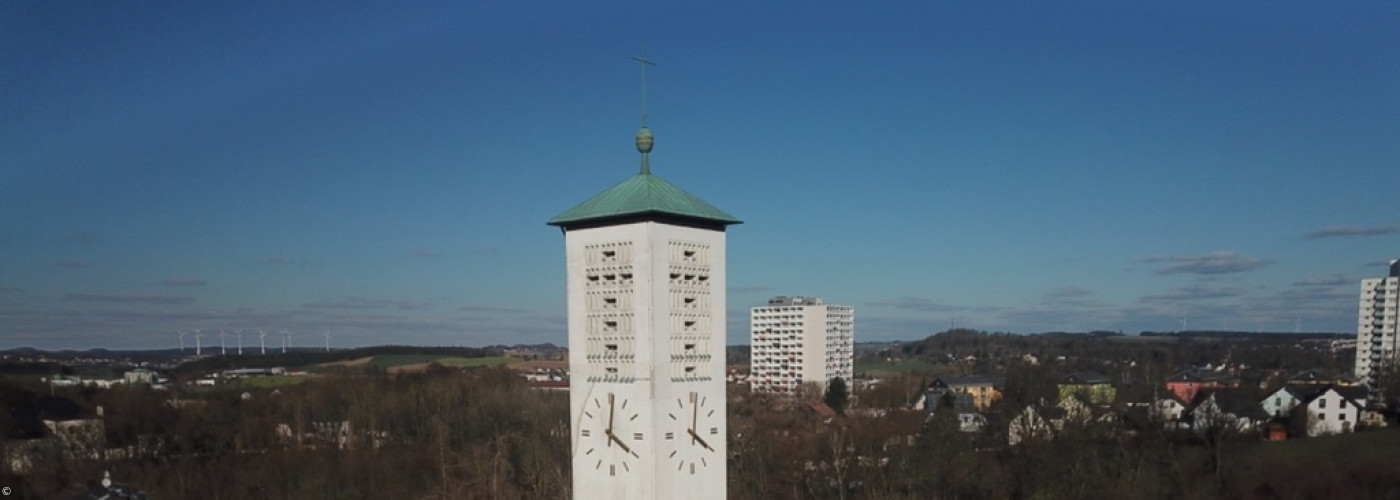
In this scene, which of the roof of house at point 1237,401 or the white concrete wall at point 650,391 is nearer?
the white concrete wall at point 650,391

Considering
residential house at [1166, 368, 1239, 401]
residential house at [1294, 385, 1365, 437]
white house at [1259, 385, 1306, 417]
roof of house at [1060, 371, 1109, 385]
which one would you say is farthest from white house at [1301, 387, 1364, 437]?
residential house at [1166, 368, 1239, 401]

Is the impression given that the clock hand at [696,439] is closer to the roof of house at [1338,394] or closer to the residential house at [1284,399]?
the roof of house at [1338,394]

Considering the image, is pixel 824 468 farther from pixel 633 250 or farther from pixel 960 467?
pixel 633 250

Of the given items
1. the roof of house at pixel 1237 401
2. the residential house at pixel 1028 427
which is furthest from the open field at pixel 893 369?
the residential house at pixel 1028 427

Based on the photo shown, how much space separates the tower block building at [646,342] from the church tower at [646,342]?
0.01m

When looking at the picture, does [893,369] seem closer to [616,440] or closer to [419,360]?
[419,360]

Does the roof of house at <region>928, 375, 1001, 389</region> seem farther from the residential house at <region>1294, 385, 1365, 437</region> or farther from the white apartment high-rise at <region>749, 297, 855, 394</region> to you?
the residential house at <region>1294, 385, 1365, 437</region>

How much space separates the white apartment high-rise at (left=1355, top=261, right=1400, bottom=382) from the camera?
7925 cm

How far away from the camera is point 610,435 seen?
12625mm

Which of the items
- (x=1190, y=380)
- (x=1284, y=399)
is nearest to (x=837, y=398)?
(x=1284, y=399)

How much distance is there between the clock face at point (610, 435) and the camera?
1246 centimetres

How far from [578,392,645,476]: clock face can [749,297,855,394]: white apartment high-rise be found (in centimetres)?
8234

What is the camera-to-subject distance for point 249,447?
4131 cm

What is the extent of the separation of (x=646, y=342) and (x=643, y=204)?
6.30ft
